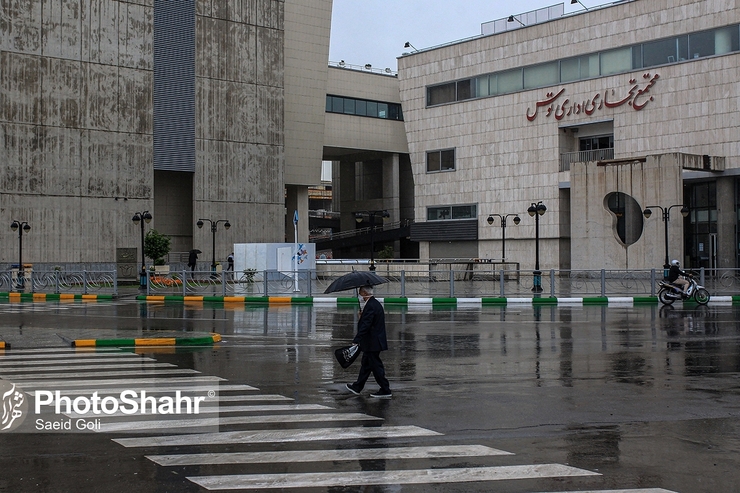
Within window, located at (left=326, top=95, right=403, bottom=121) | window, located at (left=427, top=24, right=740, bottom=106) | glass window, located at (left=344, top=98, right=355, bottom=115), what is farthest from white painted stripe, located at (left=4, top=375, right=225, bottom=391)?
glass window, located at (left=344, top=98, right=355, bottom=115)

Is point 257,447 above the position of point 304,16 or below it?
below

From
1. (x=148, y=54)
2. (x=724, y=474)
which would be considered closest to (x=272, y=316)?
(x=724, y=474)

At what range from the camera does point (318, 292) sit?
118 feet

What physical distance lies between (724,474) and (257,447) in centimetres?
460

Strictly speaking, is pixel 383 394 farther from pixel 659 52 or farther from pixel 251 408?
pixel 659 52

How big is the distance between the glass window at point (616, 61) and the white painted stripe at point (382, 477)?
52782mm

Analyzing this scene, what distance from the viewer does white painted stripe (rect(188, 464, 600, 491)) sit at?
24.2 feet

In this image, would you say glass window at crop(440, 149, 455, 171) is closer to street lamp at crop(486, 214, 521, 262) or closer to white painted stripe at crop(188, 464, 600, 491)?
street lamp at crop(486, 214, 521, 262)

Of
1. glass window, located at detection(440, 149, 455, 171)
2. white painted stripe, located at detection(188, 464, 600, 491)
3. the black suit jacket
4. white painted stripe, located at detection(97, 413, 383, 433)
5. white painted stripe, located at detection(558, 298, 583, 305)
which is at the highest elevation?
glass window, located at detection(440, 149, 455, 171)

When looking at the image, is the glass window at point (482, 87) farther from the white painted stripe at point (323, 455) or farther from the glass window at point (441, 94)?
the white painted stripe at point (323, 455)

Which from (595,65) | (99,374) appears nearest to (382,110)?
(595,65)

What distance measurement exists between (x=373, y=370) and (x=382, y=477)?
4438 mm

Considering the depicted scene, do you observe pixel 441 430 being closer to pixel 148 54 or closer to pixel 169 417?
pixel 169 417

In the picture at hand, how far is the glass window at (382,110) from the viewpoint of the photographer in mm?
81125
